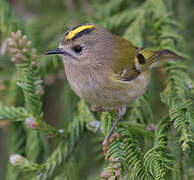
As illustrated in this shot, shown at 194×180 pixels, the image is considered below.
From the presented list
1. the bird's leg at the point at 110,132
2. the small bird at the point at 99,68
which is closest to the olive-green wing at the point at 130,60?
the small bird at the point at 99,68

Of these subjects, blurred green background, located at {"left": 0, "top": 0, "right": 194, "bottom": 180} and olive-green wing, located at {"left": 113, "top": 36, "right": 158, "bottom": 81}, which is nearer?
olive-green wing, located at {"left": 113, "top": 36, "right": 158, "bottom": 81}

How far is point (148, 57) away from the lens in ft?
7.16

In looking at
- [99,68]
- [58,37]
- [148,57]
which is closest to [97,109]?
[99,68]

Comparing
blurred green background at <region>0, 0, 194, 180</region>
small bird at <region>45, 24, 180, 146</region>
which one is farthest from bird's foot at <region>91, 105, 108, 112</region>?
blurred green background at <region>0, 0, 194, 180</region>

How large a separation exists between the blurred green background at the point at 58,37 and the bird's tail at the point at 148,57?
19cm

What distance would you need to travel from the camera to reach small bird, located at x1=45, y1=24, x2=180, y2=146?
175 centimetres

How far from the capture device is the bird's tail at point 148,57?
2.08 meters

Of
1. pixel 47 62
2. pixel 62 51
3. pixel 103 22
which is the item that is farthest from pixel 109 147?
pixel 103 22

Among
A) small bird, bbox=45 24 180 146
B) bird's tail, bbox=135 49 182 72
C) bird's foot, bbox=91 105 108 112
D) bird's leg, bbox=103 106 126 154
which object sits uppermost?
bird's tail, bbox=135 49 182 72

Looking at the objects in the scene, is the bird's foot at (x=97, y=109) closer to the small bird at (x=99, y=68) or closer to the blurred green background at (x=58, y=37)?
the small bird at (x=99, y=68)

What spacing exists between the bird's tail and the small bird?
51 mm

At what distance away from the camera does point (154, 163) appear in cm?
127

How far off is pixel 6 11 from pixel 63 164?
122cm

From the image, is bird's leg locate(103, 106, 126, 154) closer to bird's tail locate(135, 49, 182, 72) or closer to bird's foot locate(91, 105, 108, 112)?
bird's foot locate(91, 105, 108, 112)
